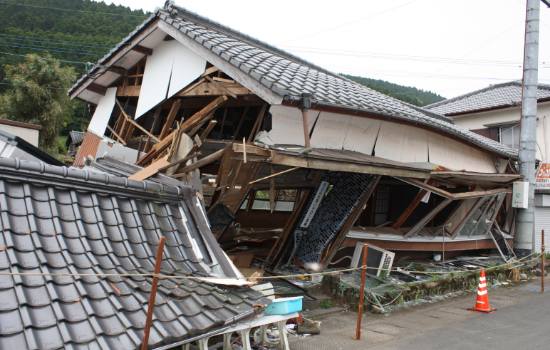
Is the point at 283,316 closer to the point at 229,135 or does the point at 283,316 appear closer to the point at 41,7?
the point at 229,135

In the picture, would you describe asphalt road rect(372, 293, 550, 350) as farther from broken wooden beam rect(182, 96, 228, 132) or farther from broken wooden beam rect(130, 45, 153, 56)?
broken wooden beam rect(130, 45, 153, 56)

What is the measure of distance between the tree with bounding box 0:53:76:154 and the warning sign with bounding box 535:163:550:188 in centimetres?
3076

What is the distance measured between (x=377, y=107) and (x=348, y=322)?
485 centimetres

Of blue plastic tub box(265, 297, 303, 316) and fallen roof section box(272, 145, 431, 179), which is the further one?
fallen roof section box(272, 145, 431, 179)

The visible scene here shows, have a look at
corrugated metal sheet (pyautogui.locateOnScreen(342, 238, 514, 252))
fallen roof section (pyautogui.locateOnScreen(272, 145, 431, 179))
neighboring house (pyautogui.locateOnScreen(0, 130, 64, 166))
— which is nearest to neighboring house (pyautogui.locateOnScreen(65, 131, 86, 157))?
neighboring house (pyautogui.locateOnScreen(0, 130, 64, 166))

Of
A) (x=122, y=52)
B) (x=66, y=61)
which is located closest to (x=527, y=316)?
(x=122, y=52)

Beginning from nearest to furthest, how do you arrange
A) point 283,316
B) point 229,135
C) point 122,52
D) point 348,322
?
1. point 283,316
2. point 348,322
3. point 122,52
4. point 229,135

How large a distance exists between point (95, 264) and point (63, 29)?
4591 cm

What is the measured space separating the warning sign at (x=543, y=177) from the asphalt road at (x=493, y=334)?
29.7 ft

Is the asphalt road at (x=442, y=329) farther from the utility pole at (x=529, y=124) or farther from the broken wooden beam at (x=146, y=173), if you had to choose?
the utility pole at (x=529, y=124)

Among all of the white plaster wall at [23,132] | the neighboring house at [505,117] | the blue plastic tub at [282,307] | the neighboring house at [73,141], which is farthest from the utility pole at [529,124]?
the neighboring house at [73,141]

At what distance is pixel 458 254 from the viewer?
13.5m

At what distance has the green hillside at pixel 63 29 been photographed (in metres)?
37.2

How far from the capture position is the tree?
91.9 feet
